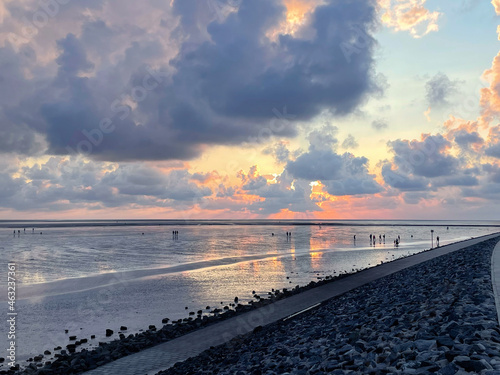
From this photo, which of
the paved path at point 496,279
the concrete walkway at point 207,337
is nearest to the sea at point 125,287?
the concrete walkway at point 207,337

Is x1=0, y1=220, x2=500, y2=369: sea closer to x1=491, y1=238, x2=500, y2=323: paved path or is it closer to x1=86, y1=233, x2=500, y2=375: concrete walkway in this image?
x1=86, y1=233, x2=500, y2=375: concrete walkway

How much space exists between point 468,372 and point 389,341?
8.54ft

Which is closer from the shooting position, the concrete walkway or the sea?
the concrete walkway

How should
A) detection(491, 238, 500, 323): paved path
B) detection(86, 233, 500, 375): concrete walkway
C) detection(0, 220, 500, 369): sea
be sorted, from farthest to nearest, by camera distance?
detection(0, 220, 500, 369): sea < detection(86, 233, 500, 375): concrete walkway < detection(491, 238, 500, 323): paved path

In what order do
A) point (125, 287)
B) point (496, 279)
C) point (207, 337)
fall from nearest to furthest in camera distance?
point (496, 279)
point (207, 337)
point (125, 287)

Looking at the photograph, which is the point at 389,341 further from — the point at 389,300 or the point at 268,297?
the point at 268,297

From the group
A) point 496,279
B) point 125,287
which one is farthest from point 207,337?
point 125,287

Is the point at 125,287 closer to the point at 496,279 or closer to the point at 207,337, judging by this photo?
the point at 207,337

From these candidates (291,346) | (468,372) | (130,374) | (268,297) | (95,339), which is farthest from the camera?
(268,297)

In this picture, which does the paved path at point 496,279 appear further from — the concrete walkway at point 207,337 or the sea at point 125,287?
the sea at point 125,287

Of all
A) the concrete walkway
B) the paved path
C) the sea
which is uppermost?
the paved path

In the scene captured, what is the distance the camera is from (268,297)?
984 inches

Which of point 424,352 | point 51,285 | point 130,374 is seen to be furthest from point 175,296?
point 424,352

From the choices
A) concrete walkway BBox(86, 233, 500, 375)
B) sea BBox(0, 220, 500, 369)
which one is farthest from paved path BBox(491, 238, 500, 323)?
sea BBox(0, 220, 500, 369)
